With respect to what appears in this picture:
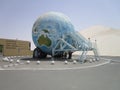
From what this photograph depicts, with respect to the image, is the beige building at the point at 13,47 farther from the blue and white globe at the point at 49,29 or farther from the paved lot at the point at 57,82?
the paved lot at the point at 57,82

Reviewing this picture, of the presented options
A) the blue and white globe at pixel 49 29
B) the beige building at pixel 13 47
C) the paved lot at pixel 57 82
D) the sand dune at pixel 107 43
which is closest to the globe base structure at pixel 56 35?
the blue and white globe at pixel 49 29

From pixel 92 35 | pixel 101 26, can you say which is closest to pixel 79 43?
pixel 92 35

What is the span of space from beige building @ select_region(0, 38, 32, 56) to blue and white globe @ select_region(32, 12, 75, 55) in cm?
1694

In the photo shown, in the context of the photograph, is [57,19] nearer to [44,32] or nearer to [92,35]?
[44,32]

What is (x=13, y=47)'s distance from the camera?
49344 mm

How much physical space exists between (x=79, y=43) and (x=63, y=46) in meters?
2.28

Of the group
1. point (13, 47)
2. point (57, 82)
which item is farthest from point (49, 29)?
point (13, 47)

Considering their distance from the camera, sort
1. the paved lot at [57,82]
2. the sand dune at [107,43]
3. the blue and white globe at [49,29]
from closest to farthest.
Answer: the paved lot at [57,82] < the blue and white globe at [49,29] < the sand dune at [107,43]

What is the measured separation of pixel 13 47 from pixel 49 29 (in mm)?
20962

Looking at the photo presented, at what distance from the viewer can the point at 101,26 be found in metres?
162

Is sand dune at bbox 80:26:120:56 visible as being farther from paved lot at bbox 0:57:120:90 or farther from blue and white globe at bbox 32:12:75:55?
paved lot at bbox 0:57:120:90

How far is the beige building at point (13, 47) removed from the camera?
155 feet

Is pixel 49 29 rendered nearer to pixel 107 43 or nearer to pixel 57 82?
pixel 57 82

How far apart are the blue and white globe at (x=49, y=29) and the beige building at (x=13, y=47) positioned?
55.6 feet
